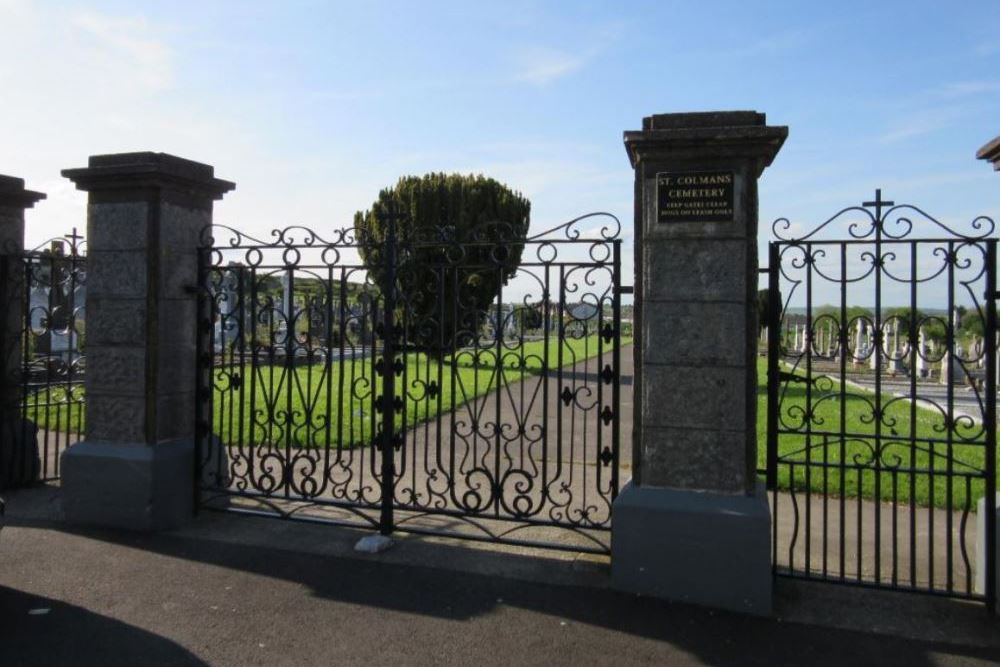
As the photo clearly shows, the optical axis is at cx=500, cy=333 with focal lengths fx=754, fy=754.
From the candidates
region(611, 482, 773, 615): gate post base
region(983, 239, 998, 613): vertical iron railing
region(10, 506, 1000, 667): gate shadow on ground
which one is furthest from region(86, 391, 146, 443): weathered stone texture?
region(983, 239, 998, 613): vertical iron railing

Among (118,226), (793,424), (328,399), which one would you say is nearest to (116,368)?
(118,226)

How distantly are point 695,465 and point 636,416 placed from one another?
468 mm

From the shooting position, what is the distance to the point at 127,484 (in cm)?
586

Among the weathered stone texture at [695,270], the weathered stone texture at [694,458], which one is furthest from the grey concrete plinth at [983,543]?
the weathered stone texture at [695,270]

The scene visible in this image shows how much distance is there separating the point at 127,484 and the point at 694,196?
4.72 metres

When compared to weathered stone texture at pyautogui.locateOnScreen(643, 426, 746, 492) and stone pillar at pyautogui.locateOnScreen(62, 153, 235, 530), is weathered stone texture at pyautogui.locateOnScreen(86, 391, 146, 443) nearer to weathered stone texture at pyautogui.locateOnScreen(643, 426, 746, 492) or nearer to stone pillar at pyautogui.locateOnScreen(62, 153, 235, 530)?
stone pillar at pyautogui.locateOnScreen(62, 153, 235, 530)

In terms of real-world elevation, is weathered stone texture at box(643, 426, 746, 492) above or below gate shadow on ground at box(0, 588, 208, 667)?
above

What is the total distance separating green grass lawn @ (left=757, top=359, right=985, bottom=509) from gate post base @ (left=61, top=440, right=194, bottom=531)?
455 centimetres

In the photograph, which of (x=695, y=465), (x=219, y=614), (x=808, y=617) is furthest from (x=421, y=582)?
(x=808, y=617)

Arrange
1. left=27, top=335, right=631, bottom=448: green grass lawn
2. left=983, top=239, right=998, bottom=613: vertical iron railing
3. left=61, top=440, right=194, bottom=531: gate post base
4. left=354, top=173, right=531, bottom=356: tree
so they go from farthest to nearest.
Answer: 1. left=61, top=440, right=194, bottom=531: gate post base
2. left=27, top=335, right=631, bottom=448: green grass lawn
3. left=354, top=173, right=531, bottom=356: tree
4. left=983, top=239, right=998, bottom=613: vertical iron railing

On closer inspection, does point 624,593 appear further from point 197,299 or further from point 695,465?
point 197,299

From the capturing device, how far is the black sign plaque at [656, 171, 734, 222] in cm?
460

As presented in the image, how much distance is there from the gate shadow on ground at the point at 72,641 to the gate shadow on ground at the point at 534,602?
0.30 feet

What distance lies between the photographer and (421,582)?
15.9 feet
